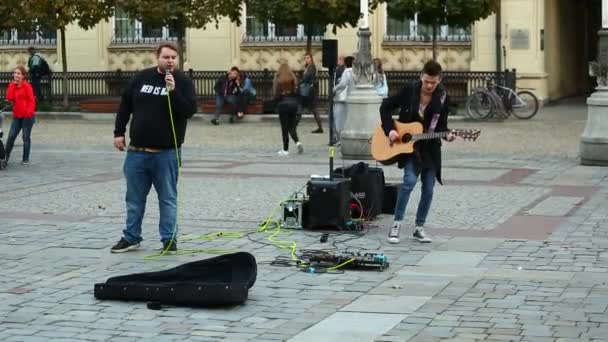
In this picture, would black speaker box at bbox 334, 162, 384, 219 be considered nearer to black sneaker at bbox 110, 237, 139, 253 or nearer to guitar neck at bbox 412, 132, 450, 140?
guitar neck at bbox 412, 132, 450, 140

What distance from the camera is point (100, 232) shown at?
1259 centimetres

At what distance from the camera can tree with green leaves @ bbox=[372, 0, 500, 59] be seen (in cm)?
3019

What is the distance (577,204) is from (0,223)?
6.41 metres

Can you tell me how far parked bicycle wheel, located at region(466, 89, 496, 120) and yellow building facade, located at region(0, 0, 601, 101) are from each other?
505cm

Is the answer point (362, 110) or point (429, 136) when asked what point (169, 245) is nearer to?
point (429, 136)

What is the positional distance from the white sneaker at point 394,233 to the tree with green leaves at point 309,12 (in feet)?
63.8

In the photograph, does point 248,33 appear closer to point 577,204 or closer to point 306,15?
point 306,15

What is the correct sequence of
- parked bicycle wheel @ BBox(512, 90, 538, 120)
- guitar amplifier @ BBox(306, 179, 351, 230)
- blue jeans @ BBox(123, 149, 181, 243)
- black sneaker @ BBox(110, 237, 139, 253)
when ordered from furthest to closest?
1. parked bicycle wheel @ BBox(512, 90, 538, 120)
2. guitar amplifier @ BBox(306, 179, 351, 230)
3. black sneaker @ BBox(110, 237, 139, 253)
4. blue jeans @ BBox(123, 149, 181, 243)

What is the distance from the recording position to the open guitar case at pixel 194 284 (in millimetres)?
8836

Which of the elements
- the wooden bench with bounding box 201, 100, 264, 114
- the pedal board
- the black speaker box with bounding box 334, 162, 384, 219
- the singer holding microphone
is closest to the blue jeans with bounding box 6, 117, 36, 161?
the black speaker box with bounding box 334, 162, 384, 219

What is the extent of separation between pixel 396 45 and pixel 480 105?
22.2 ft

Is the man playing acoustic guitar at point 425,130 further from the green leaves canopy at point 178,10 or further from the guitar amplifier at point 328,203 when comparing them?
the green leaves canopy at point 178,10

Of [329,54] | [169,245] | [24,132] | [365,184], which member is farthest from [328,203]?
[24,132]

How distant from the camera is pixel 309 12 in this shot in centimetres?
3159
